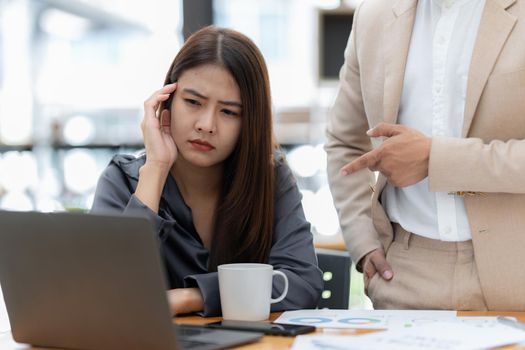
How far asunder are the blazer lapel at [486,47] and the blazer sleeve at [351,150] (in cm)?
36

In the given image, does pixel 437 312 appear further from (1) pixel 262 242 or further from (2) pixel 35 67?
(2) pixel 35 67

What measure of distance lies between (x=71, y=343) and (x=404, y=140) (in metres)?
0.73

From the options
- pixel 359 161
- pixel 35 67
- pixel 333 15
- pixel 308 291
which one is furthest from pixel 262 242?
pixel 35 67

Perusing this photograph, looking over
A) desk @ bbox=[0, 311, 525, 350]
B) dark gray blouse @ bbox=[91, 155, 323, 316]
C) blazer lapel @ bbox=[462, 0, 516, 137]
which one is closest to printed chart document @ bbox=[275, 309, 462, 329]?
desk @ bbox=[0, 311, 525, 350]

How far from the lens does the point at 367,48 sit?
1.96 meters

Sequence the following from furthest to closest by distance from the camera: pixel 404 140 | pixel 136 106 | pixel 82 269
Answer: pixel 136 106 < pixel 404 140 < pixel 82 269

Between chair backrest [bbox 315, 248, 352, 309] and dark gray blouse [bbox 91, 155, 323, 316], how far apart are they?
204 millimetres

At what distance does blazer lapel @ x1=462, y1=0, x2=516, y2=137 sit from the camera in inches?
67.7

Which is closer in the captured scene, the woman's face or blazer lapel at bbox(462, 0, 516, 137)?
blazer lapel at bbox(462, 0, 516, 137)

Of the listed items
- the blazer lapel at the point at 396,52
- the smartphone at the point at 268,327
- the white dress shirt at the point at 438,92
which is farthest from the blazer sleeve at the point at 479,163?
the smartphone at the point at 268,327

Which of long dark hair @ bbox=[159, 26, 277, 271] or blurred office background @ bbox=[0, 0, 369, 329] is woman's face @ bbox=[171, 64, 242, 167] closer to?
long dark hair @ bbox=[159, 26, 277, 271]

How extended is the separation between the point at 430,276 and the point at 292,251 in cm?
31

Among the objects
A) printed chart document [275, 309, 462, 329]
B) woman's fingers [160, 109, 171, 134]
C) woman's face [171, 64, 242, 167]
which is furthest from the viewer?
woman's fingers [160, 109, 171, 134]

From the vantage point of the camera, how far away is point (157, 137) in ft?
6.40
